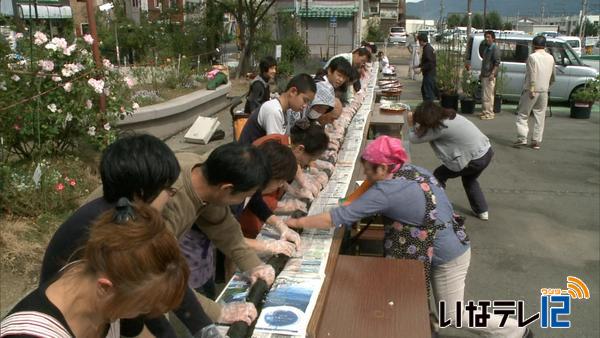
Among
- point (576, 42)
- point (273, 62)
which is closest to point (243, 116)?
point (273, 62)

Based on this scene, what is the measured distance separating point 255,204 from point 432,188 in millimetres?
954

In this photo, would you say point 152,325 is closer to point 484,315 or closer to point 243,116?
point 484,315

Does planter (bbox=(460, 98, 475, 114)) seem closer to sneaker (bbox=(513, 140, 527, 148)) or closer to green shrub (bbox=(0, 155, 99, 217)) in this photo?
sneaker (bbox=(513, 140, 527, 148))

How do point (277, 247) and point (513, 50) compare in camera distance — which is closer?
point (277, 247)

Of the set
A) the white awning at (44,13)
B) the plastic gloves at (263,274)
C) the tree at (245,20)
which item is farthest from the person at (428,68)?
the plastic gloves at (263,274)

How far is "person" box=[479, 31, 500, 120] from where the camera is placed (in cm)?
1012

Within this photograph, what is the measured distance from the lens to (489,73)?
1020 cm

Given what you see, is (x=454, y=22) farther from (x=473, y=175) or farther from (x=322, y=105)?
(x=322, y=105)

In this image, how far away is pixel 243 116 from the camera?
5.38 metres

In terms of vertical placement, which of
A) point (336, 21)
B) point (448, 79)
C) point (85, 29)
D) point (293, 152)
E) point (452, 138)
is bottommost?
point (448, 79)

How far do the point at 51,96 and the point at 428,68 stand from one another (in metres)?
8.27

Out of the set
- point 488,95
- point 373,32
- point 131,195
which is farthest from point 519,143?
point 373,32

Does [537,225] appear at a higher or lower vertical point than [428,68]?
lower

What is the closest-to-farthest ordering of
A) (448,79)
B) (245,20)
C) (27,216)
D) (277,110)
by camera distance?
(277,110) < (27,216) < (448,79) < (245,20)
